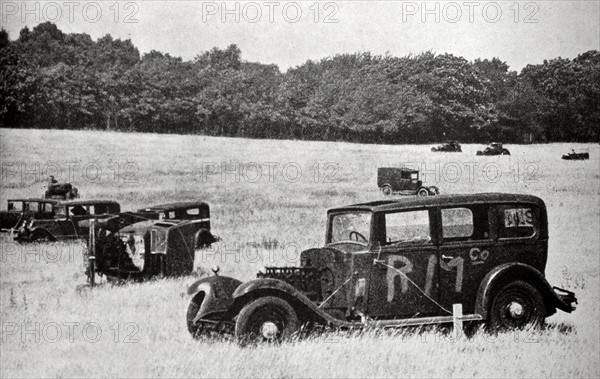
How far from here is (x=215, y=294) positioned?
515 cm

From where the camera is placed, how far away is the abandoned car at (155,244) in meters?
6.65

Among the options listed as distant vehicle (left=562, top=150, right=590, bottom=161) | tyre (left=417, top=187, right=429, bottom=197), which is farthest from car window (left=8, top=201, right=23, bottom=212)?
distant vehicle (left=562, top=150, right=590, bottom=161)

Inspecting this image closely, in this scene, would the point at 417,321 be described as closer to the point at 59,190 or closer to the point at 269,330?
the point at 269,330

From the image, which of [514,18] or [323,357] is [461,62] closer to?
[514,18]

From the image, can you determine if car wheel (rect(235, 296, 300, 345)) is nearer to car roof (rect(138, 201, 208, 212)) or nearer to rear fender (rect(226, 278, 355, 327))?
rear fender (rect(226, 278, 355, 327))

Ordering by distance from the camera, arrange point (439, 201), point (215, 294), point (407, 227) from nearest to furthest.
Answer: point (215, 294) → point (439, 201) → point (407, 227)

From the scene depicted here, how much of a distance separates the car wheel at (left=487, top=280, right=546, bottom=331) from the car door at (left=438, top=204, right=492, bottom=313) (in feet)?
0.62

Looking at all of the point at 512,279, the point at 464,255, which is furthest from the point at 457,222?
the point at 512,279

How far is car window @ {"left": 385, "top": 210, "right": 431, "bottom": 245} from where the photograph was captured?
213 inches

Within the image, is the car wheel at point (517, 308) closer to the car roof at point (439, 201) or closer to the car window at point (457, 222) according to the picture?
the car window at point (457, 222)

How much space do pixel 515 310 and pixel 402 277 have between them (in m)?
0.92

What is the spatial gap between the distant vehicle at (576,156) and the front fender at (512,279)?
1.58m

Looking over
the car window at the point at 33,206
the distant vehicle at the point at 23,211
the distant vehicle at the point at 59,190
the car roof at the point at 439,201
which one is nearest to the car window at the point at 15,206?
the distant vehicle at the point at 23,211

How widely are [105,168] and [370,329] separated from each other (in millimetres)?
2686
